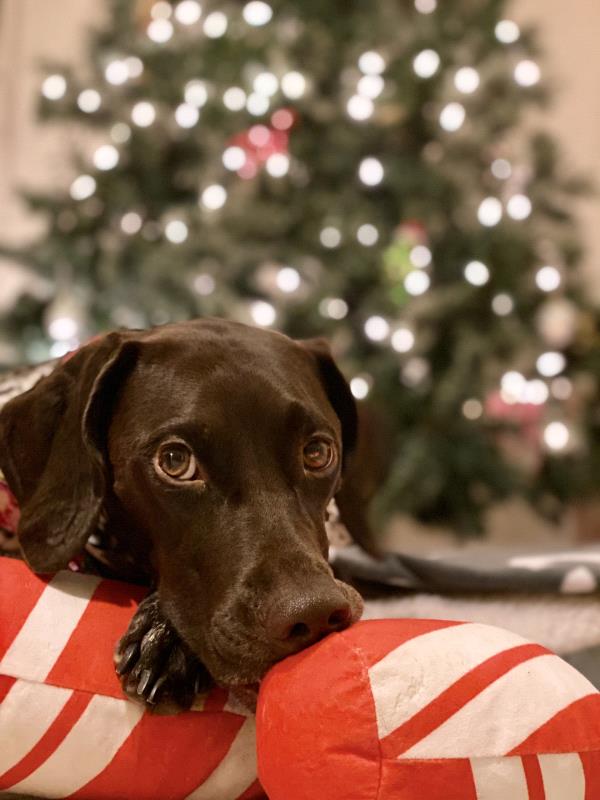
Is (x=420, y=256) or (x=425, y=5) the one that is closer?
(x=420, y=256)

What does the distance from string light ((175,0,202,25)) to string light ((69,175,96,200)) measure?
0.85 metres

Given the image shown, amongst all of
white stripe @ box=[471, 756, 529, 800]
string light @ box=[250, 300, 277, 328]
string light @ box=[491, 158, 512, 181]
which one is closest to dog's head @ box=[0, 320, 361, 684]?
white stripe @ box=[471, 756, 529, 800]

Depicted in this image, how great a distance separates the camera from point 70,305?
4.07 m

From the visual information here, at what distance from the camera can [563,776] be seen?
915mm

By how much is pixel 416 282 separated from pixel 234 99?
3.86ft

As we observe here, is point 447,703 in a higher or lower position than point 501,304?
higher

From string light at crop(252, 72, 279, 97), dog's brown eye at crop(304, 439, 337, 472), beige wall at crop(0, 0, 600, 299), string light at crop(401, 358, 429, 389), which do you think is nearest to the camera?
dog's brown eye at crop(304, 439, 337, 472)

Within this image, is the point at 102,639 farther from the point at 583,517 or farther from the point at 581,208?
the point at 581,208

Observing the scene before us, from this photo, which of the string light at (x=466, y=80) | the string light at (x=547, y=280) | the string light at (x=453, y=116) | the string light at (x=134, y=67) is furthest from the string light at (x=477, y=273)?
the string light at (x=134, y=67)

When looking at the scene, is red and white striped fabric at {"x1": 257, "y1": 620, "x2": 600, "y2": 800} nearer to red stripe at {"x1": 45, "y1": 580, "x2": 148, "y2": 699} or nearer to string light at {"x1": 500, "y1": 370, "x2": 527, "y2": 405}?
red stripe at {"x1": 45, "y1": 580, "x2": 148, "y2": 699}

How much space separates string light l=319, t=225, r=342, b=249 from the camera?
3.93 metres

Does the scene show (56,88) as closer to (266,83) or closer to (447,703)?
(266,83)

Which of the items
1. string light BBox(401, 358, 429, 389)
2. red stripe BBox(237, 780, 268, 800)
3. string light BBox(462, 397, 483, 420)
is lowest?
string light BBox(462, 397, 483, 420)

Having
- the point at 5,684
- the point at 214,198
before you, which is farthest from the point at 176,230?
the point at 5,684
